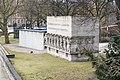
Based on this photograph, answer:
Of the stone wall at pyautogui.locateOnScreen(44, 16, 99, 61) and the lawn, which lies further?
the stone wall at pyautogui.locateOnScreen(44, 16, 99, 61)

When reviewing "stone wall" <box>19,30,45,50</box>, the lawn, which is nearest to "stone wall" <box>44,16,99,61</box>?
the lawn

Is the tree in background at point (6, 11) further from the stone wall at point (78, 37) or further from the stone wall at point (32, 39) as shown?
the stone wall at point (78, 37)

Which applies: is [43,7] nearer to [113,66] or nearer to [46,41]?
[46,41]

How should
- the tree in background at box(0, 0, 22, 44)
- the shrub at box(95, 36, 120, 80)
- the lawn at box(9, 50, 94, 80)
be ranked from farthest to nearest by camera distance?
the tree in background at box(0, 0, 22, 44) < the lawn at box(9, 50, 94, 80) < the shrub at box(95, 36, 120, 80)

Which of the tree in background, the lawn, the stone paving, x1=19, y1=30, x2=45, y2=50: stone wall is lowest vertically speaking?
the stone paving

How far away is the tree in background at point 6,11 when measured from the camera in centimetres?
3659

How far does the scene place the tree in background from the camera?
3659cm

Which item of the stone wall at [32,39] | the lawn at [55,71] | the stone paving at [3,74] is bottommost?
the stone paving at [3,74]

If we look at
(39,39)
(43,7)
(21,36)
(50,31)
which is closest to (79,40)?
(50,31)

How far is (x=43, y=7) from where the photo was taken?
139ft

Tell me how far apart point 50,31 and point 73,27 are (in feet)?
17.8

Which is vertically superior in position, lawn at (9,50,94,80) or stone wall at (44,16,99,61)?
stone wall at (44,16,99,61)

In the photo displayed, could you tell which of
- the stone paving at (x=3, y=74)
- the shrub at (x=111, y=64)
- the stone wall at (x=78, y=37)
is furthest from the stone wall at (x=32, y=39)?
the shrub at (x=111, y=64)

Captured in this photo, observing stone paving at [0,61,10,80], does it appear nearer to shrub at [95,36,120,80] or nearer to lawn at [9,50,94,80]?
lawn at [9,50,94,80]
